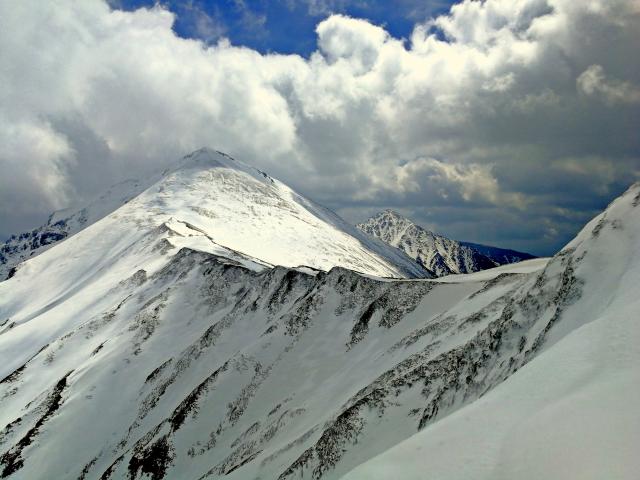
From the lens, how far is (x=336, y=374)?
59.7 m

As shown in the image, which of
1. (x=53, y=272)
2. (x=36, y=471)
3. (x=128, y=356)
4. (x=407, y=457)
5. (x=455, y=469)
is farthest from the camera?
(x=53, y=272)

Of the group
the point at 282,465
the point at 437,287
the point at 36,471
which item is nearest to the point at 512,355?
the point at 282,465

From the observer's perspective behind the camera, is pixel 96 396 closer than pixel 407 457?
No

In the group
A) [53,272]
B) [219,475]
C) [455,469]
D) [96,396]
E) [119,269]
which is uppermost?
[53,272]

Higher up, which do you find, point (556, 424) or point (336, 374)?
point (336, 374)

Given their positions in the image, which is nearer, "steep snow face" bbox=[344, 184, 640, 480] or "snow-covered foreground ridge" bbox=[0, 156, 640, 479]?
"steep snow face" bbox=[344, 184, 640, 480]

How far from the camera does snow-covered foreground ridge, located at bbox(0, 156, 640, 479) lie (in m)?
19.4

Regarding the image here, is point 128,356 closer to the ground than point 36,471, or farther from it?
farther from it

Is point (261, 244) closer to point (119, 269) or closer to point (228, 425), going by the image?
point (119, 269)

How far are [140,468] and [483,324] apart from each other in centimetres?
4500

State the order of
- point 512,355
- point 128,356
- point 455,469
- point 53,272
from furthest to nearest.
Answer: point 53,272 < point 128,356 < point 512,355 < point 455,469

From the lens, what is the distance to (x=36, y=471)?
71062 millimetres

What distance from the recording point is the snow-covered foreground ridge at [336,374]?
1939 centimetres

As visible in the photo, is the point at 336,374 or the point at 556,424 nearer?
the point at 556,424
